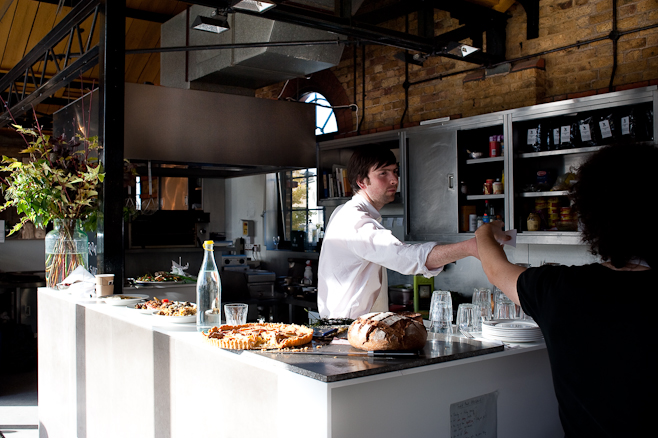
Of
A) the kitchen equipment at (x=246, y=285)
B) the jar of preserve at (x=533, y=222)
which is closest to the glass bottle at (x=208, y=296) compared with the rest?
the jar of preserve at (x=533, y=222)

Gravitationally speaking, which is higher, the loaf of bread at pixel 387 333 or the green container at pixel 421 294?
the loaf of bread at pixel 387 333

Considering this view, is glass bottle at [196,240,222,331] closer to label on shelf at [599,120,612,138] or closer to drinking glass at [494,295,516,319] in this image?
drinking glass at [494,295,516,319]

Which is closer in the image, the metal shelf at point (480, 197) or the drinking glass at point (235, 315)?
the drinking glass at point (235, 315)

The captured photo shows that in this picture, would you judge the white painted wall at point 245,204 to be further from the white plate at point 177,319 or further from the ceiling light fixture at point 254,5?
the white plate at point 177,319

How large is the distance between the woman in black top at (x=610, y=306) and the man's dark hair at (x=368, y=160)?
58.8 inches

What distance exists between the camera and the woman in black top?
4.12 ft

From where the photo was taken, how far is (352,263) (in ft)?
9.26

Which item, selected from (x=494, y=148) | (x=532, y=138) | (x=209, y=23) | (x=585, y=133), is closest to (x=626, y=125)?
(x=585, y=133)

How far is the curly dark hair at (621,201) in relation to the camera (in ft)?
4.21

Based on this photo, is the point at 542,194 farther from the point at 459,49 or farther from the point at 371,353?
the point at 371,353

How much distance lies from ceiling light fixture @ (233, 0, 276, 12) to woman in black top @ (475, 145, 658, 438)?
2.33 meters

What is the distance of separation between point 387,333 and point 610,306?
651 mm

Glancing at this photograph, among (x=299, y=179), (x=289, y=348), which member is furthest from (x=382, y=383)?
(x=299, y=179)

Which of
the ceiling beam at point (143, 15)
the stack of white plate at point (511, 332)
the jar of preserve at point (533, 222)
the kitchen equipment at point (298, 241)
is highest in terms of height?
the ceiling beam at point (143, 15)
